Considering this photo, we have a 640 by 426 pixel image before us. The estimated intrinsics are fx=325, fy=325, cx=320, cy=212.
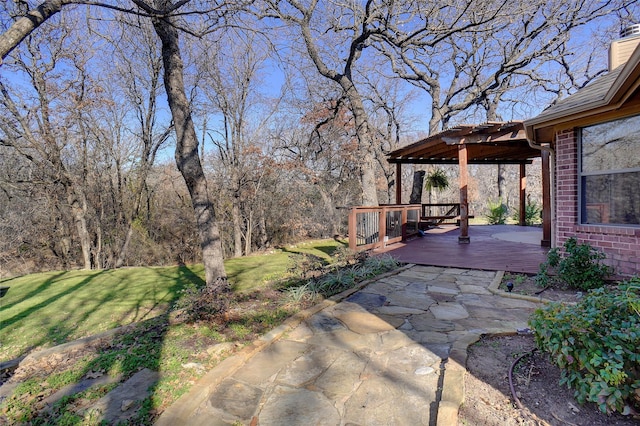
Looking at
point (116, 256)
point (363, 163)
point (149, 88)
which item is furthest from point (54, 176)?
point (363, 163)

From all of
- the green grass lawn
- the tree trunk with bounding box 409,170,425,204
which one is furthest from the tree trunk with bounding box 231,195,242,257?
the tree trunk with bounding box 409,170,425,204

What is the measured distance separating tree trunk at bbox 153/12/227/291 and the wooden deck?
3.35 m

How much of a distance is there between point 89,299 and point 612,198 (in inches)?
316

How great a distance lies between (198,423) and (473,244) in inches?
287

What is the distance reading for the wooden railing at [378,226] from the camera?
654 centimetres

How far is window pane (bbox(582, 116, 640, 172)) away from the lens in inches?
165

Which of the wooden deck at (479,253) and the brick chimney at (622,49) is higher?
the brick chimney at (622,49)

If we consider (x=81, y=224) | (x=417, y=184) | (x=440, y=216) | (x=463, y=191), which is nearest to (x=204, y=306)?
(x=463, y=191)

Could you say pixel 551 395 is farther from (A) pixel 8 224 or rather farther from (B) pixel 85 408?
(A) pixel 8 224

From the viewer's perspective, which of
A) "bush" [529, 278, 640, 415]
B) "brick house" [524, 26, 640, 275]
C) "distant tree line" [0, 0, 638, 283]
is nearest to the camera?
"bush" [529, 278, 640, 415]

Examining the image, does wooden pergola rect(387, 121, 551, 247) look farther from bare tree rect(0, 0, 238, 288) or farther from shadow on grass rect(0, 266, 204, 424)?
shadow on grass rect(0, 266, 204, 424)

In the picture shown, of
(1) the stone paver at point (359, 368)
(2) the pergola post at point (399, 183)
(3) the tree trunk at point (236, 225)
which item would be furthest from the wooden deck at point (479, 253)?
(3) the tree trunk at point (236, 225)

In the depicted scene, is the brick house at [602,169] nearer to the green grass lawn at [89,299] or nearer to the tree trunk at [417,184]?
the green grass lawn at [89,299]

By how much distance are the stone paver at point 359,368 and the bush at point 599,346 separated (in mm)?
588
